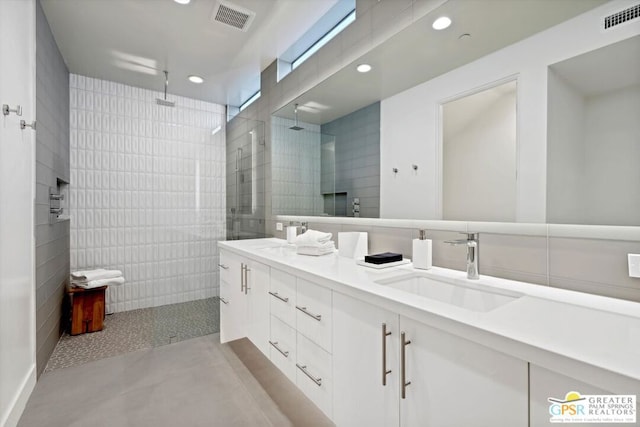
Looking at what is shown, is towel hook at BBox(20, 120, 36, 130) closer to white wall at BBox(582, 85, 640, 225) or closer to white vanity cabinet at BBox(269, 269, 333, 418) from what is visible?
white vanity cabinet at BBox(269, 269, 333, 418)

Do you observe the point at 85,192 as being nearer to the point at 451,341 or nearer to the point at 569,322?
the point at 451,341

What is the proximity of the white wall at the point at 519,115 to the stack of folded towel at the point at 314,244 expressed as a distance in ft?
1.37

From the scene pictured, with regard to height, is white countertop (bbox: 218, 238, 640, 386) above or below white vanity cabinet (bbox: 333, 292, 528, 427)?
above

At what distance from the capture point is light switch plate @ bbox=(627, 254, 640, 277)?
87 centimetres

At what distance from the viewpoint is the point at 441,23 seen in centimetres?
146

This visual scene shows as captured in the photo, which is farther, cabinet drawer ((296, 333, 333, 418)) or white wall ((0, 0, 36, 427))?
white wall ((0, 0, 36, 427))

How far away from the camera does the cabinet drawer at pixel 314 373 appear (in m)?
1.25

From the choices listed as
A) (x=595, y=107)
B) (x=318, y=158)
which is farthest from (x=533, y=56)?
(x=318, y=158)

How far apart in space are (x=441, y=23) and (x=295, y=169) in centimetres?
163

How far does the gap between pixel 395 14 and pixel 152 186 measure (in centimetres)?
241

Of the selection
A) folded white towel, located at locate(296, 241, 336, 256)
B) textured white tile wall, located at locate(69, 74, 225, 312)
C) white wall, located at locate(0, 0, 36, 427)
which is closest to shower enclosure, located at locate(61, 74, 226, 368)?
textured white tile wall, located at locate(69, 74, 225, 312)

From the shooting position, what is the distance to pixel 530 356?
62 cm

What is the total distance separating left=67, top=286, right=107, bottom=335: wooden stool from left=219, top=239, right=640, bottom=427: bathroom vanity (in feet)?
7.17

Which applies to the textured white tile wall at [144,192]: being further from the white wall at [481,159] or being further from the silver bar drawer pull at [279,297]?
the white wall at [481,159]
